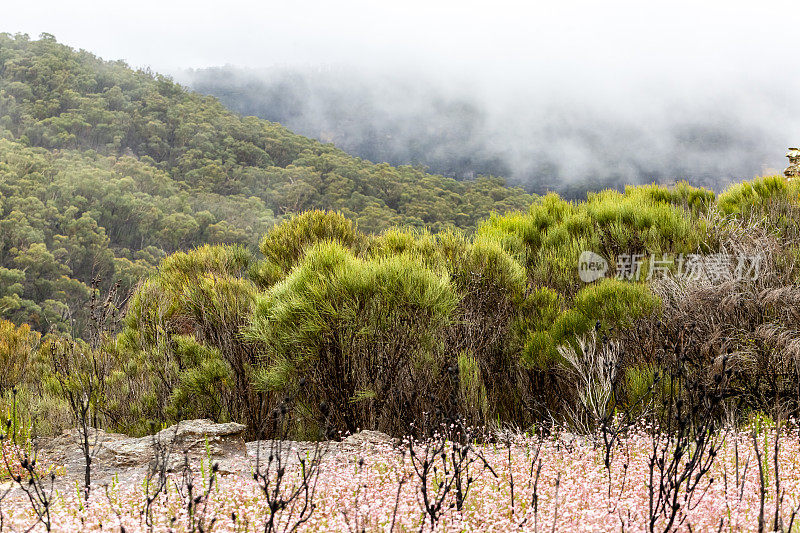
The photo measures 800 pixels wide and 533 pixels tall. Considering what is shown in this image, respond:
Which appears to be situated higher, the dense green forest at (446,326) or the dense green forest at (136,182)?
the dense green forest at (136,182)

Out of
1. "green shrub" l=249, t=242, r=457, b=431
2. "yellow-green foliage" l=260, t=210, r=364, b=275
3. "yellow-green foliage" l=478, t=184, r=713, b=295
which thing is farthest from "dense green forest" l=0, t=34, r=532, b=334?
"green shrub" l=249, t=242, r=457, b=431

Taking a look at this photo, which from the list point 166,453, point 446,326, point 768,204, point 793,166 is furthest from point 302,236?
point 793,166

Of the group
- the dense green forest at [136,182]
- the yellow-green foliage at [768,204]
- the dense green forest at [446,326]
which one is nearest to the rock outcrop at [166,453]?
the dense green forest at [446,326]

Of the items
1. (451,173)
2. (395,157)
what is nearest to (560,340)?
(451,173)

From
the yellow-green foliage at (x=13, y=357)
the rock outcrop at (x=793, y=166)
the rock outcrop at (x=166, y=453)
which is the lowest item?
the rock outcrop at (x=166, y=453)

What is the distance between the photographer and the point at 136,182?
45.2 m

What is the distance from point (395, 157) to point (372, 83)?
4433 centimetres

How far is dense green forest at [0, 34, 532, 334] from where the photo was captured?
1319 inches

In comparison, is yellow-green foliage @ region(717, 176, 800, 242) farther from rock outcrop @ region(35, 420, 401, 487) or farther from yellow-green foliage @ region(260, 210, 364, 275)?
rock outcrop @ region(35, 420, 401, 487)

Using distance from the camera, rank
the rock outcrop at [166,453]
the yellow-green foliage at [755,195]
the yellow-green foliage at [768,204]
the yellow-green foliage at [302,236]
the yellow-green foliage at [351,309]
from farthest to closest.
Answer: the yellow-green foliage at [755,195] → the yellow-green foliage at [302,236] → the yellow-green foliage at [768,204] → the yellow-green foliage at [351,309] → the rock outcrop at [166,453]

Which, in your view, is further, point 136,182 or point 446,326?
point 136,182

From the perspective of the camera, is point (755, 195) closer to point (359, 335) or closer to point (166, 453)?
point (359, 335)

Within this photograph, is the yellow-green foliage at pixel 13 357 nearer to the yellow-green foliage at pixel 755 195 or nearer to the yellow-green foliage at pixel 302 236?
the yellow-green foliage at pixel 302 236

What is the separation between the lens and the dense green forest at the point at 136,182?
110ft
